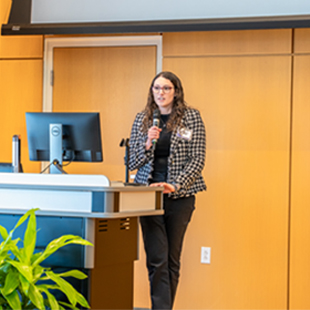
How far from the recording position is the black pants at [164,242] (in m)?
2.73

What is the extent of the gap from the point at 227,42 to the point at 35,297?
8.70 feet

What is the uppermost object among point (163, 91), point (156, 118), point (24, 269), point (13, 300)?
point (163, 91)

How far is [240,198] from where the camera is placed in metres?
3.63

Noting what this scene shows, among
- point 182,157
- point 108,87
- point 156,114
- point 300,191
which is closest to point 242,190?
point 300,191

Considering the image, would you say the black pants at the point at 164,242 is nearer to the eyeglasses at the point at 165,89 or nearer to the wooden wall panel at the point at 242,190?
the eyeglasses at the point at 165,89

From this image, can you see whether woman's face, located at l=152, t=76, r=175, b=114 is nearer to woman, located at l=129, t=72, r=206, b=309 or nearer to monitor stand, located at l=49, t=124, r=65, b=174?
woman, located at l=129, t=72, r=206, b=309

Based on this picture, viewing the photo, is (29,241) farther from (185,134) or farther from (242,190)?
(242,190)

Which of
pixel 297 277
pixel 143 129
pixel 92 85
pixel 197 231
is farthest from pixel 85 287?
pixel 92 85

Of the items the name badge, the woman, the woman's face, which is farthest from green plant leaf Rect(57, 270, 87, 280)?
the woman's face

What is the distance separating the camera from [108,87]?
396cm

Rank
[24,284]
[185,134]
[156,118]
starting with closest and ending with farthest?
[24,284] → [156,118] → [185,134]

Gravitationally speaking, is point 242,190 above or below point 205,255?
above

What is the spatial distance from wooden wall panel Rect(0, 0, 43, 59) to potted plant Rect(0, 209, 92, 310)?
7.74 ft

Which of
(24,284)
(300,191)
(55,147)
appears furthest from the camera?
(300,191)
